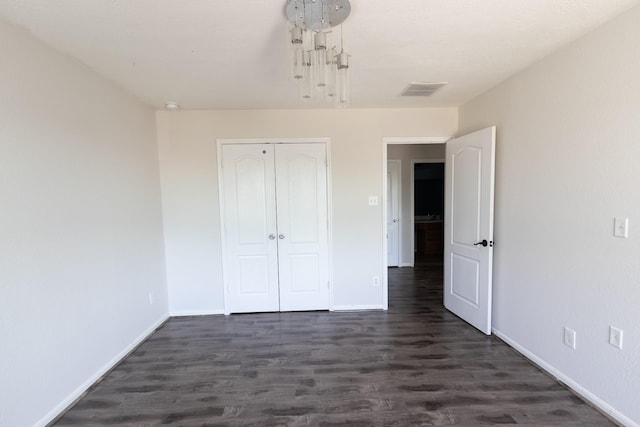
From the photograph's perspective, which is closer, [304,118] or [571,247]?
[571,247]

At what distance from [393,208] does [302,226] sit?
8.67 feet

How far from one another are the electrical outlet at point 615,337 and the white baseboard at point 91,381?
3.54 metres

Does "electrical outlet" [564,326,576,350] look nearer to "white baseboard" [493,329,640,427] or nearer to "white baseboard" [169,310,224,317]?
"white baseboard" [493,329,640,427]

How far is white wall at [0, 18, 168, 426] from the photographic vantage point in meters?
1.71

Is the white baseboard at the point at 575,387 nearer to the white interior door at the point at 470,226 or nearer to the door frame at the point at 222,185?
the white interior door at the point at 470,226

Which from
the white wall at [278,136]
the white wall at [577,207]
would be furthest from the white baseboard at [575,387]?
the white wall at [278,136]

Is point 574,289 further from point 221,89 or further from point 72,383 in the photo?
point 72,383

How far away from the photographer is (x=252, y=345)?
2898 millimetres

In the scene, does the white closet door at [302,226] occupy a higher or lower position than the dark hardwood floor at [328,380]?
higher

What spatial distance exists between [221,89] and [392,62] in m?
1.56

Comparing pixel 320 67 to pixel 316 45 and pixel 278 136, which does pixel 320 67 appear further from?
pixel 278 136

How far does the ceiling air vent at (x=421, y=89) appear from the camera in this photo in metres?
2.82

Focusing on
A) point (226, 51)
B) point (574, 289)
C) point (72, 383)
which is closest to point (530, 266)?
point (574, 289)

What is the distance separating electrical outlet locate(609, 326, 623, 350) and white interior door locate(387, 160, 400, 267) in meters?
3.92
